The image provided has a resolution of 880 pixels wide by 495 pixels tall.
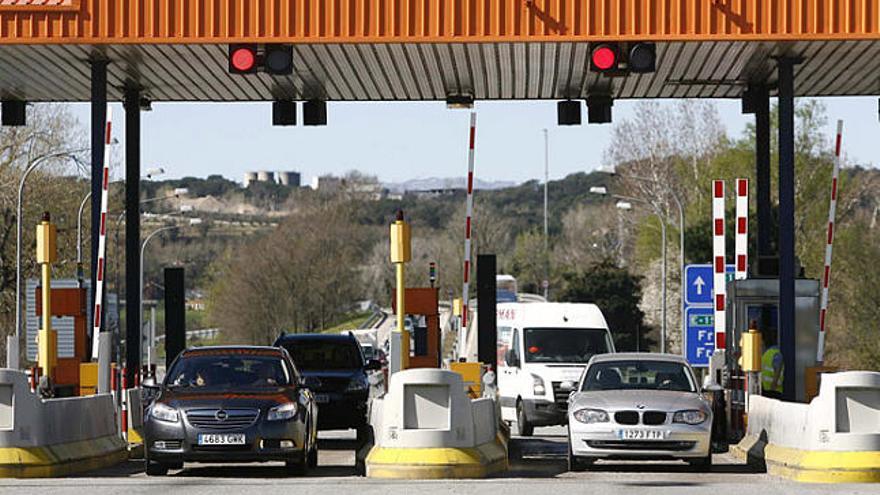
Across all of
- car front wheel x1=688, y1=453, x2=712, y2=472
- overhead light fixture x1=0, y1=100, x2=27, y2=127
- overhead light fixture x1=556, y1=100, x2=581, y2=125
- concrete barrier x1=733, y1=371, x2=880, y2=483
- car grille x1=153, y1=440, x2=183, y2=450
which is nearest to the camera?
concrete barrier x1=733, y1=371, x2=880, y2=483

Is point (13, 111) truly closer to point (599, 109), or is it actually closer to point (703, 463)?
point (599, 109)

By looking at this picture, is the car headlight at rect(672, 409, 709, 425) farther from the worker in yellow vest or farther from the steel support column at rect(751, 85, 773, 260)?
the steel support column at rect(751, 85, 773, 260)

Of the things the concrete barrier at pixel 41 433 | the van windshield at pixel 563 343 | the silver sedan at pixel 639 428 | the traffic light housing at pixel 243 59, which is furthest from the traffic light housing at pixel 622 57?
the van windshield at pixel 563 343

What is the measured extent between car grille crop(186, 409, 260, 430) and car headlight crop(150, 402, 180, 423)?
14cm

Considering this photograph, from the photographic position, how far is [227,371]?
22.1 metres

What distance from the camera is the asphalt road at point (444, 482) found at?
17.7 metres

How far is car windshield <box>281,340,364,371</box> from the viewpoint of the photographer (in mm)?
29609

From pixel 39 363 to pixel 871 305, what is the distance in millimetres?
49477

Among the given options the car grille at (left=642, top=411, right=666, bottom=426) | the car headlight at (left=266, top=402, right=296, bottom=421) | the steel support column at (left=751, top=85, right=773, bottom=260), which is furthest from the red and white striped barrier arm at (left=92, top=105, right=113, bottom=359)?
the steel support column at (left=751, top=85, right=773, bottom=260)

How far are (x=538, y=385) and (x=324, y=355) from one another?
441 centimetres

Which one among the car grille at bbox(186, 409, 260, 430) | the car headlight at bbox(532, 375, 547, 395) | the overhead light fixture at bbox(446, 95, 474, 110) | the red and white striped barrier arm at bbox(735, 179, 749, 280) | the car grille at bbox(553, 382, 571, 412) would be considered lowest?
the car grille at bbox(553, 382, 571, 412)

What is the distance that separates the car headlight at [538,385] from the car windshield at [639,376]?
29.2ft

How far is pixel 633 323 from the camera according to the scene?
81.4 metres

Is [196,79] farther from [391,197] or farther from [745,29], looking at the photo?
[391,197]
